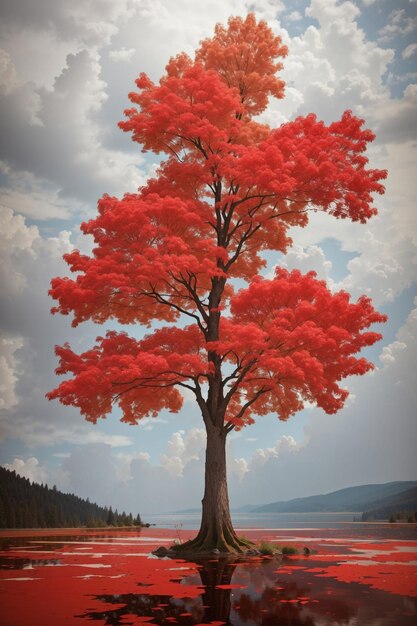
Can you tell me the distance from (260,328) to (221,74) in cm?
945

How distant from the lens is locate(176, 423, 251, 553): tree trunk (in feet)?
53.1

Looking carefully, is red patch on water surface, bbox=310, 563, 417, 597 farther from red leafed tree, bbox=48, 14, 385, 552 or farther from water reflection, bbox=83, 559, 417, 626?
red leafed tree, bbox=48, 14, 385, 552

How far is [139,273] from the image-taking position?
1570 centimetres

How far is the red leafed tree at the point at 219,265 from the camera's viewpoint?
1529 cm

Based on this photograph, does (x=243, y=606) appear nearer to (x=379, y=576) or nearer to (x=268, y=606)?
(x=268, y=606)

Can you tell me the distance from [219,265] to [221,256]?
1.66m

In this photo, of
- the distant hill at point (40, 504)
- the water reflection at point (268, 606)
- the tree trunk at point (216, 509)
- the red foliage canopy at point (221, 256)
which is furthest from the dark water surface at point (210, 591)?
the distant hill at point (40, 504)

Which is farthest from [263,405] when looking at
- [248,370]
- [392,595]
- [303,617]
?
[303,617]

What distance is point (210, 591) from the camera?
30.4ft

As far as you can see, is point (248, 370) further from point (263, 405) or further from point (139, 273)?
point (139, 273)

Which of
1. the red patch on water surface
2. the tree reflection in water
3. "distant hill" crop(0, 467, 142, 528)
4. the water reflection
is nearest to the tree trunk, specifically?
the red patch on water surface

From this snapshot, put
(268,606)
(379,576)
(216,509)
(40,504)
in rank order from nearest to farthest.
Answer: (268,606) < (379,576) < (216,509) < (40,504)

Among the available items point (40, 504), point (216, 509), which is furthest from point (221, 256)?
point (40, 504)

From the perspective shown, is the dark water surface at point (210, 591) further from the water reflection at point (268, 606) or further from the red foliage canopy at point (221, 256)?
the red foliage canopy at point (221, 256)
